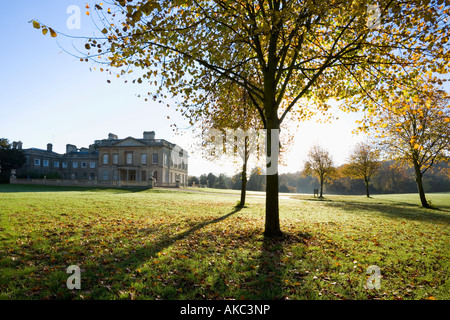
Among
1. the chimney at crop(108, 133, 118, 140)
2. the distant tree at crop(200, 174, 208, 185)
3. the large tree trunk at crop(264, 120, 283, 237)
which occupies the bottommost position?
the distant tree at crop(200, 174, 208, 185)

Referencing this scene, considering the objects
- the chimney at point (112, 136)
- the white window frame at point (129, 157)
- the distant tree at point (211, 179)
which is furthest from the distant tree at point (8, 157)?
the distant tree at point (211, 179)

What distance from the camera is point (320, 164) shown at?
122 ft

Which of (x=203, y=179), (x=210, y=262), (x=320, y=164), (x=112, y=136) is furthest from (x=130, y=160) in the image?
(x=210, y=262)

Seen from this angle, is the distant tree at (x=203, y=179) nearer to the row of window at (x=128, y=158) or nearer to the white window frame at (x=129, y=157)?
the row of window at (x=128, y=158)

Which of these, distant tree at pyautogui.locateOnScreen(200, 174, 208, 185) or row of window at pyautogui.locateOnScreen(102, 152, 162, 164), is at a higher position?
row of window at pyautogui.locateOnScreen(102, 152, 162, 164)

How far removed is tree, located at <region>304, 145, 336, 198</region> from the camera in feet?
122

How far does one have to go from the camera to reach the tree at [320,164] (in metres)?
37.2


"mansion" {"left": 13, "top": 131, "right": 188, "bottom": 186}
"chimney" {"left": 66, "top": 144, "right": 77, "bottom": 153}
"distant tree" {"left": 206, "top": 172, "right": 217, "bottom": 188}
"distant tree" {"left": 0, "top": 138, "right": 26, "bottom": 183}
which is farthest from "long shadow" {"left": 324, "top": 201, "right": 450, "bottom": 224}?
"chimney" {"left": 66, "top": 144, "right": 77, "bottom": 153}

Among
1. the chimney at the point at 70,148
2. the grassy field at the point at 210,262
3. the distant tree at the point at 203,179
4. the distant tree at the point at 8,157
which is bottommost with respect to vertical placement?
the distant tree at the point at 203,179

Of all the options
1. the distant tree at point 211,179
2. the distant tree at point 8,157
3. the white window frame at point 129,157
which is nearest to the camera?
the distant tree at point 8,157

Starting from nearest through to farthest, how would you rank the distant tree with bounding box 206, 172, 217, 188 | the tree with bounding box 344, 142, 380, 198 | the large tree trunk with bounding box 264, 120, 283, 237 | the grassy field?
the grassy field
the large tree trunk with bounding box 264, 120, 283, 237
the tree with bounding box 344, 142, 380, 198
the distant tree with bounding box 206, 172, 217, 188

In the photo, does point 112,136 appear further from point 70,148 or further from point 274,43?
point 274,43

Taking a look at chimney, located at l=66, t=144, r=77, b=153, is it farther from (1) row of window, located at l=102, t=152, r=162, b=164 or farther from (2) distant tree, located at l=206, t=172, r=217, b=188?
(2) distant tree, located at l=206, t=172, r=217, b=188
